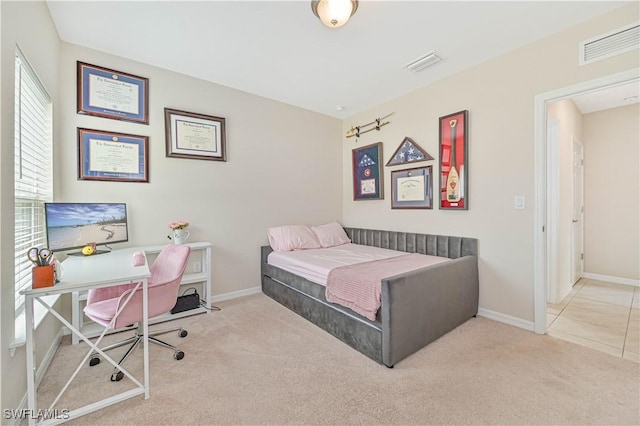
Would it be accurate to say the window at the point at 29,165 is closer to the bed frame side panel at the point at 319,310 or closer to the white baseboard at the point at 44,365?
the white baseboard at the point at 44,365

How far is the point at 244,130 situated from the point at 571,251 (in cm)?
492

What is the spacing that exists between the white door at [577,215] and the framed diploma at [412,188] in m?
2.25

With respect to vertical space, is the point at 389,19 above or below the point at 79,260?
above

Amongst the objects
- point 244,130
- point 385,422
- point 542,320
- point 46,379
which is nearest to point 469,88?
point 542,320

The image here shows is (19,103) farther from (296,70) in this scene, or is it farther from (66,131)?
(296,70)

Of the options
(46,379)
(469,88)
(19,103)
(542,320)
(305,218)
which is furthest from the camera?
(305,218)

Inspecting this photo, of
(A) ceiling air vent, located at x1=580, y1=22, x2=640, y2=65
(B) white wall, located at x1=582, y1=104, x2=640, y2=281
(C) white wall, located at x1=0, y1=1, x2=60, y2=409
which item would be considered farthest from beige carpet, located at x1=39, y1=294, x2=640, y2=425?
(B) white wall, located at x1=582, y1=104, x2=640, y2=281

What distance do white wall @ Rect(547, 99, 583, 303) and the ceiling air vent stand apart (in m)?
0.92

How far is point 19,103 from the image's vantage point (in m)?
1.71

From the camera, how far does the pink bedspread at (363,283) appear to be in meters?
2.11

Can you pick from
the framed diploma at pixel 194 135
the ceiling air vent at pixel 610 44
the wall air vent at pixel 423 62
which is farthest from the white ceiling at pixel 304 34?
the framed diploma at pixel 194 135

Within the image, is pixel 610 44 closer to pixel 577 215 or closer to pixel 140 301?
pixel 577 215

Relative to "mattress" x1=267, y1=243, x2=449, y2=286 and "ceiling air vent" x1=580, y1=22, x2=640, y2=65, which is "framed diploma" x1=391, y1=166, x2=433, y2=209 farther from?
"ceiling air vent" x1=580, y1=22, x2=640, y2=65

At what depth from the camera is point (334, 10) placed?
1.98 m
